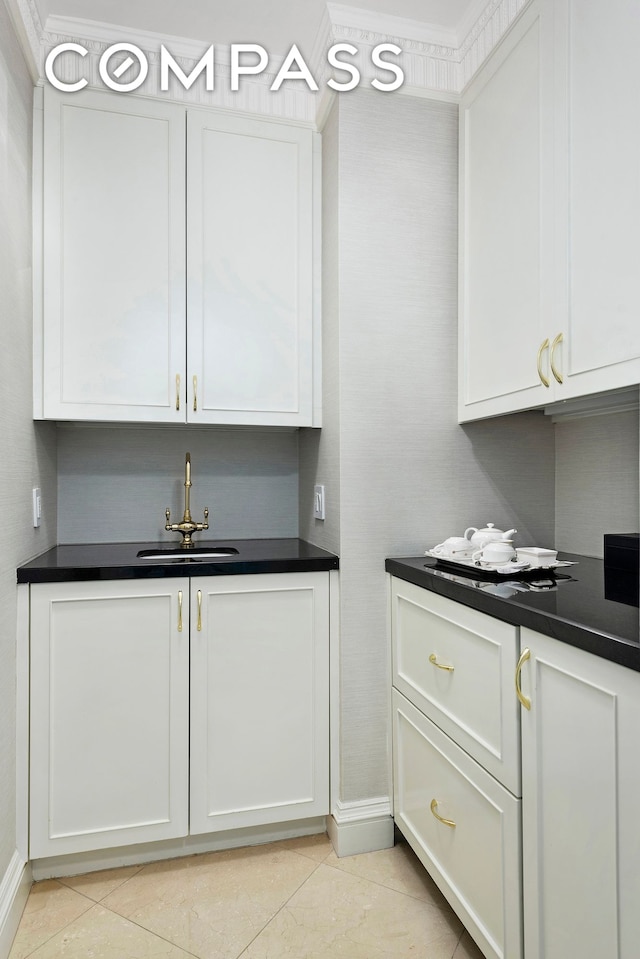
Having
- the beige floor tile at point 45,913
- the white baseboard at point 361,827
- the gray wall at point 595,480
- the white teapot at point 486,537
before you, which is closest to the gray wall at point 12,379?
the beige floor tile at point 45,913

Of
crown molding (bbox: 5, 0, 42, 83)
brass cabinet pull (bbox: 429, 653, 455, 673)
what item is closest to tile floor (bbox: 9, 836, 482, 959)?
brass cabinet pull (bbox: 429, 653, 455, 673)

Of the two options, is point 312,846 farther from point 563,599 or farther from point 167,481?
point 167,481

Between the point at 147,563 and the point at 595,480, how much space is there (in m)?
1.42

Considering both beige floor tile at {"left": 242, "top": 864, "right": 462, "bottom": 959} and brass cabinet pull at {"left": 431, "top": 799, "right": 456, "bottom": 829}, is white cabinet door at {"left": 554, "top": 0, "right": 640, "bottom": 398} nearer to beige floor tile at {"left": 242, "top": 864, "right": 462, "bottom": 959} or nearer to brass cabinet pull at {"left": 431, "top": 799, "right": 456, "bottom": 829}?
brass cabinet pull at {"left": 431, "top": 799, "right": 456, "bottom": 829}

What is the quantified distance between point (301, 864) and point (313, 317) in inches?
69.5

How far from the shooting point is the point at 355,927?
1.52 metres

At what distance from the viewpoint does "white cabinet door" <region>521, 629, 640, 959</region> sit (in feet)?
2.97

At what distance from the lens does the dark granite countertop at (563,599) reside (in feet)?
3.12

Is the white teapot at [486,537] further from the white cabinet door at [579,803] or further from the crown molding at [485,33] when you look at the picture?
the crown molding at [485,33]

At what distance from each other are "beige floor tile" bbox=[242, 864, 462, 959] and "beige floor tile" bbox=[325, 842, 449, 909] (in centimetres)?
3

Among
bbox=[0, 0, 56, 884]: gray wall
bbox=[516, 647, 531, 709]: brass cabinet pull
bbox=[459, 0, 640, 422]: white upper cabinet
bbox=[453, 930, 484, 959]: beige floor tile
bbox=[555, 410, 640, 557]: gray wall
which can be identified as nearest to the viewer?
bbox=[516, 647, 531, 709]: brass cabinet pull

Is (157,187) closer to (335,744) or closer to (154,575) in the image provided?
(154,575)

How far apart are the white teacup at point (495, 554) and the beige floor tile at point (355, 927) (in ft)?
3.08

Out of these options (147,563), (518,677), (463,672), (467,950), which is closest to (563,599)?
(518,677)
